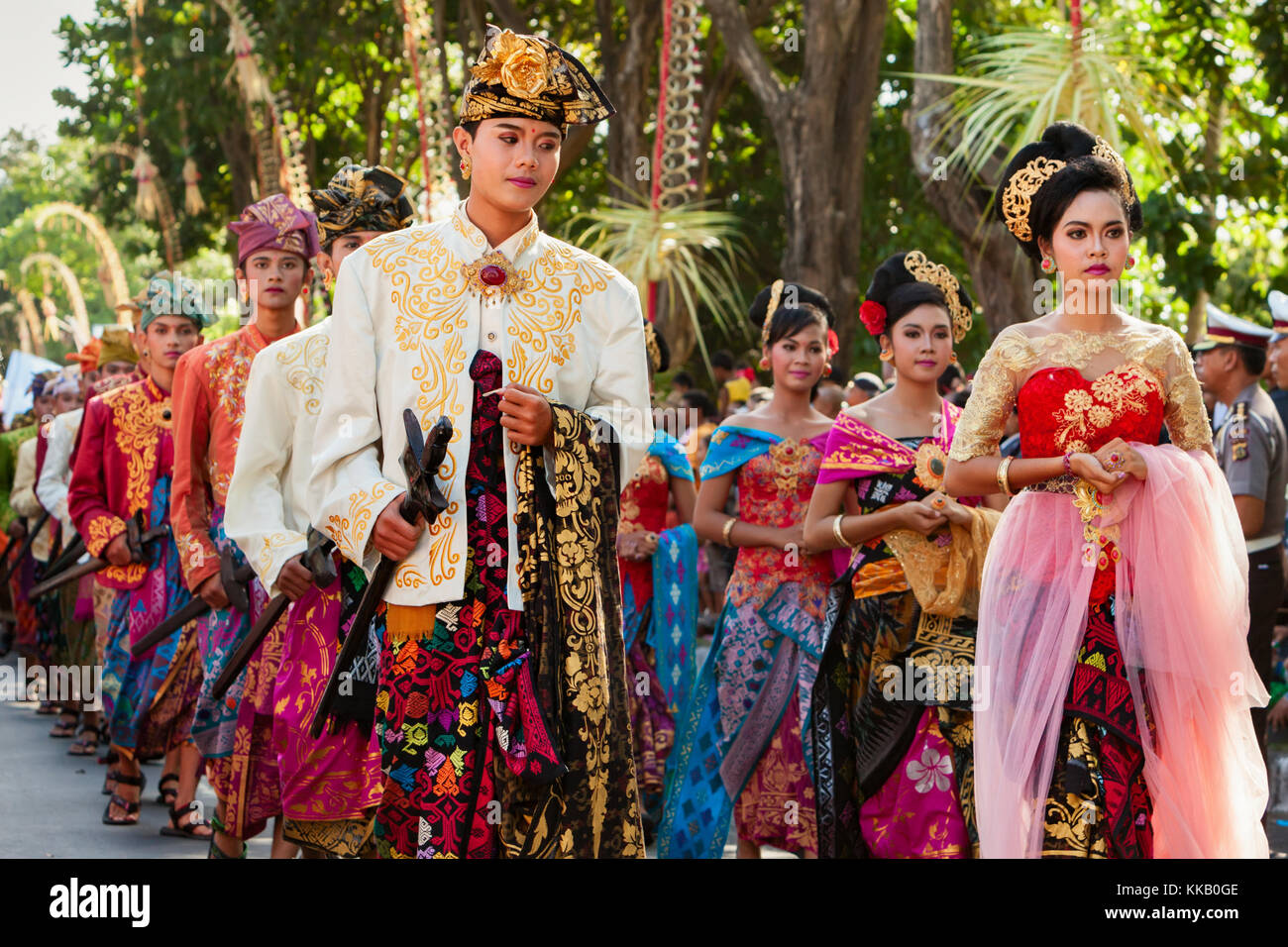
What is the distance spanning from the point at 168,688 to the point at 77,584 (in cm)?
386

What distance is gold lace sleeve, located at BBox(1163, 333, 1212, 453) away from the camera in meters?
4.56

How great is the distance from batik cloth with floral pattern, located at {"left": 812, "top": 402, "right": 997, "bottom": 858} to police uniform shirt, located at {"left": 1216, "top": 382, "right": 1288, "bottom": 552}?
6.58 ft

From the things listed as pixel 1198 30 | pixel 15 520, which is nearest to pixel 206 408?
pixel 15 520

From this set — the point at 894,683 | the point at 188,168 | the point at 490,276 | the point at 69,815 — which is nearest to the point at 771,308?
the point at 894,683

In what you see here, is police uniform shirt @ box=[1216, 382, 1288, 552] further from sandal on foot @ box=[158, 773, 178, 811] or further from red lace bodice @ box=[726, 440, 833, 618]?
sandal on foot @ box=[158, 773, 178, 811]

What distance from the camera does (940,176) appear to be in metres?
10.2

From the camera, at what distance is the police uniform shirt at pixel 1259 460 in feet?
24.6

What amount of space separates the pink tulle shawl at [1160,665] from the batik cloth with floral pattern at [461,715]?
1247mm

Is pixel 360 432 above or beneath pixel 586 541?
above

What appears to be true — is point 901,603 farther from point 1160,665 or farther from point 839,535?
point 1160,665

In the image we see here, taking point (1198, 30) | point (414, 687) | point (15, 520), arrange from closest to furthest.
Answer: point (414, 687) < point (15, 520) < point (1198, 30)

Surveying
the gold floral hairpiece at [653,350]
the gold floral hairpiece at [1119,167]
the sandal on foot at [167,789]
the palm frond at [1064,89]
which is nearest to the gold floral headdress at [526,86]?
the gold floral hairpiece at [1119,167]

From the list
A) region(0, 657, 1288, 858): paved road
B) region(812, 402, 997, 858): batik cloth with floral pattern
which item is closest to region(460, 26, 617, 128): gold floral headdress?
region(812, 402, 997, 858): batik cloth with floral pattern

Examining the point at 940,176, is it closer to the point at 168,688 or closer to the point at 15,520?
the point at 168,688
